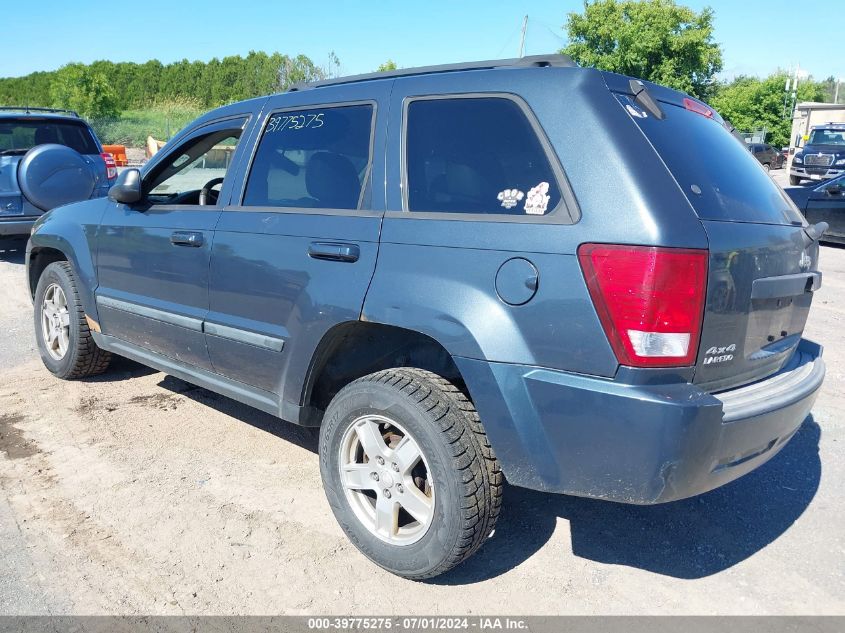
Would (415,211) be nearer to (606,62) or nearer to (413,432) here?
(413,432)

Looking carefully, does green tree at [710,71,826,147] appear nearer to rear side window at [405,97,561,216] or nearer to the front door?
the front door

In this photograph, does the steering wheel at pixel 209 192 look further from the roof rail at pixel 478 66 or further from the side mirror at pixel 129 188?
the roof rail at pixel 478 66

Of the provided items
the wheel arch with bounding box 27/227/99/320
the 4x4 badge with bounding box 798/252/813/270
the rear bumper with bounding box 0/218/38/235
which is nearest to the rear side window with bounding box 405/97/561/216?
the 4x4 badge with bounding box 798/252/813/270

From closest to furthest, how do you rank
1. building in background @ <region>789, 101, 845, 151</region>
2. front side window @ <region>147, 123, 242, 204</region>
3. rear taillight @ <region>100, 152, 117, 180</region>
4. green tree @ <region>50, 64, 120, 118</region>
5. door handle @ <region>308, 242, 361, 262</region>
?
door handle @ <region>308, 242, 361, 262</region> → front side window @ <region>147, 123, 242, 204</region> → rear taillight @ <region>100, 152, 117, 180</region> → green tree @ <region>50, 64, 120, 118</region> → building in background @ <region>789, 101, 845, 151</region>

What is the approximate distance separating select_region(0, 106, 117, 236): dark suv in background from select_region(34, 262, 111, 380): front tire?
3380 millimetres

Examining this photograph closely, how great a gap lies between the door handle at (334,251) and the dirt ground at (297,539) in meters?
1.23

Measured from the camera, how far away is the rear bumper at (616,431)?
2203 mm

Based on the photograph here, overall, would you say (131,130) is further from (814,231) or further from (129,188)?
(814,231)

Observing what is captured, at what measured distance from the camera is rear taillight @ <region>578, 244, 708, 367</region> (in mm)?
2209

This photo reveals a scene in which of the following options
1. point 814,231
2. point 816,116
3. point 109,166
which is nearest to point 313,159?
point 814,231

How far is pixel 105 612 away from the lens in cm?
257

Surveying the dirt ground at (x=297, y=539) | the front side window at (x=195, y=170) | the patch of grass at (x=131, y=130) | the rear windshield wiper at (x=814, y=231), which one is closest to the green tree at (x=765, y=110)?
the patch of grass at (x=131, y=130)

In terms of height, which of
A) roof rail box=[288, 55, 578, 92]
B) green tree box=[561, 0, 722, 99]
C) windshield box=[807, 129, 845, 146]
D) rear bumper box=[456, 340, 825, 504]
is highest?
green tree box=[561, 0, 722, 99]

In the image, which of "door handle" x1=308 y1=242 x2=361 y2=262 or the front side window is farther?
the front side window
